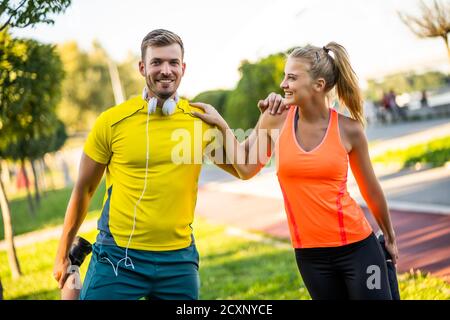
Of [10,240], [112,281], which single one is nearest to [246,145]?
[112,281]

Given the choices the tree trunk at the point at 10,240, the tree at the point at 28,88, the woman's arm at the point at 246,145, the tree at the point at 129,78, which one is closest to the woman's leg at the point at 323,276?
the woman's arm at the point at 246,145

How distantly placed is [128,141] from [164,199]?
340mm

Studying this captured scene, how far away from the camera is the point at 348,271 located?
3.00 metres

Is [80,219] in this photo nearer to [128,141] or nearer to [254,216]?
[128,141]

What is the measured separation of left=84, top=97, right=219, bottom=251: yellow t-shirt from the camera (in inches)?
115

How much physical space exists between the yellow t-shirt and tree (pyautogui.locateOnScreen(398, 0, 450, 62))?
7093 mm

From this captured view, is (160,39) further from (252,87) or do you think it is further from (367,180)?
(252,87)

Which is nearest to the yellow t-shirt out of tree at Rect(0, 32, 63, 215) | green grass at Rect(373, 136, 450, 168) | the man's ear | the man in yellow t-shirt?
the man in yellow t-shirt

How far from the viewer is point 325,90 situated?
3240 millimetres

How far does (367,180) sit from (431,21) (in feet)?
22.2

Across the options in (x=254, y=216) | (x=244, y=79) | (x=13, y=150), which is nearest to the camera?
(x=254, y=216)

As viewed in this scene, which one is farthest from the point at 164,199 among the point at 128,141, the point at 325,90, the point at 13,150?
the point at 13,150

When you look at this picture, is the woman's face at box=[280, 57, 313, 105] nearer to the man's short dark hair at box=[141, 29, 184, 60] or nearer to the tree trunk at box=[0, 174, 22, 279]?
the man's short dark hair at box=[141, 29, 184, 60]

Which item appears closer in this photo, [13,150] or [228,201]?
[228,201]
